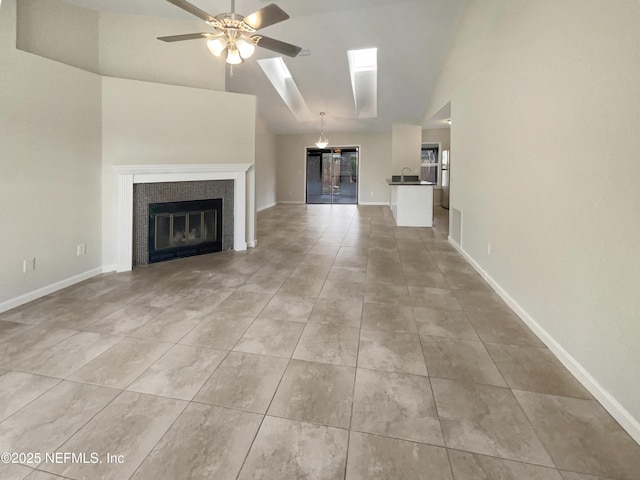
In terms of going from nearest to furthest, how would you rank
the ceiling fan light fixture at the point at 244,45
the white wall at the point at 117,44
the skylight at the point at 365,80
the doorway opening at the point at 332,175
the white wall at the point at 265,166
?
1. the ceiling fan light fixture at the point at 244,45
2. the white wall at the point at 117,44
3. the skylight at the point at 365,80
4. the white wall at the point at 265,166
5. the doorway opening at the point at 332,175

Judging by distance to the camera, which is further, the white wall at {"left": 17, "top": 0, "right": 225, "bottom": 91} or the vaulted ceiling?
the vaulted ceiling

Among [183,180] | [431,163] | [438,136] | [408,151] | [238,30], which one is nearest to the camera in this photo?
[238,30]

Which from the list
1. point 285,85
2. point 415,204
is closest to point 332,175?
point 285,85

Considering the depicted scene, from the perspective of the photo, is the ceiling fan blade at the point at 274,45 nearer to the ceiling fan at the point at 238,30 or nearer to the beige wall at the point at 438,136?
the ceiling fan at the point at 238,30

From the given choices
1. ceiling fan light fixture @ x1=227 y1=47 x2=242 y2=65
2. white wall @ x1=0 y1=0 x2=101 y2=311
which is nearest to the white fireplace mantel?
white wall @ x1=0 y1=0 x2=101 y2=311

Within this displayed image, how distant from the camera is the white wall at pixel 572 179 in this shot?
165 cm

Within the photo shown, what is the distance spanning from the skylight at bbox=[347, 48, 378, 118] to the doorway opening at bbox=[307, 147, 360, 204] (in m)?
2.51

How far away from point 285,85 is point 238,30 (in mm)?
6132

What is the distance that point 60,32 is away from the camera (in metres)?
3.57

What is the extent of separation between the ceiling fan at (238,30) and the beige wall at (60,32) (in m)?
1.32

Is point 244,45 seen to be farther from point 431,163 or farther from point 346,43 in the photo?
point 431,163

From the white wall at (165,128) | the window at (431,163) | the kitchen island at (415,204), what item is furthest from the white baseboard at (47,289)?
the window at (431,163)

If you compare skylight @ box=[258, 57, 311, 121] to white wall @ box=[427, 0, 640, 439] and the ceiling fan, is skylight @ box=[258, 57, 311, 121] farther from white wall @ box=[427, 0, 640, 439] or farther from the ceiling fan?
white wall @ box=[427, 0, 640, 439]

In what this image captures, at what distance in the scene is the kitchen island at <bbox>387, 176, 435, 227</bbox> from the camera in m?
7.45
